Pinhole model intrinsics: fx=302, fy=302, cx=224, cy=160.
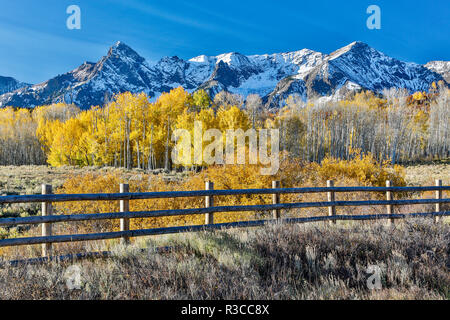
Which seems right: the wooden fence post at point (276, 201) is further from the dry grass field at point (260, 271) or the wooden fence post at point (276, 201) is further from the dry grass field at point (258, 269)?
the dry grass field at point (260, 271)

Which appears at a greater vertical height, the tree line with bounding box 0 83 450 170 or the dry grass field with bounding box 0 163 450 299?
the tree line with bounding box 0 83 450 170

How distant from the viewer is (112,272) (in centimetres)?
397

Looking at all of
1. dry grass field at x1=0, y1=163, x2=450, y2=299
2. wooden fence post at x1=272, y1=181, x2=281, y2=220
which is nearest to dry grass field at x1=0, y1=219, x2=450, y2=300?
dry grass field at x1=0, y1=163, x2=450, y2=299

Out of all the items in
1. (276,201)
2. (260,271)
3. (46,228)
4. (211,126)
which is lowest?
(260,271)

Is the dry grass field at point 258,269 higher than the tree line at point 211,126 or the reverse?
the reverse

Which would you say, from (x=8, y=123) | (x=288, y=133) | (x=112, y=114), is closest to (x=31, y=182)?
(x=112, y=114)

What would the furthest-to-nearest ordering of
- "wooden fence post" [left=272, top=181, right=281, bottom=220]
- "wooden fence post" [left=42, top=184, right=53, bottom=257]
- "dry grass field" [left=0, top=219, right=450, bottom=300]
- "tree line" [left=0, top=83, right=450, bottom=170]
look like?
"tree line" [left=0, top=83, right=450, bottom=170], "wooden fence post" [left=272, top=181, right=281, bottom=220], "wooden fence post" [left=42, top=184, right=53, bottom=257], "dry grass field" [left=0, top=219, right=450, bottom=300]

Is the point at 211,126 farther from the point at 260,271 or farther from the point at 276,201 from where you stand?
the point at 260,271

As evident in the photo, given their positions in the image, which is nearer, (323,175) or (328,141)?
(323,175)

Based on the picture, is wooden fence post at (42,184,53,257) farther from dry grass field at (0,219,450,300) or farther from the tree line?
the tree line

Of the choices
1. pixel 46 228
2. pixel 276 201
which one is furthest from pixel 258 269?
pixel 46 228

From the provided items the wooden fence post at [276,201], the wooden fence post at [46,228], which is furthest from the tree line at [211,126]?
the wooden fence post at [46,228]
